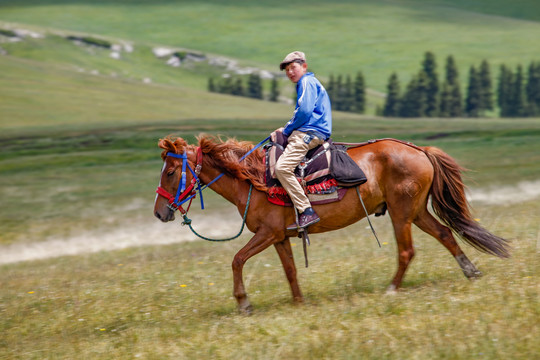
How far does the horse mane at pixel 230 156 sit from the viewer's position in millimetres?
9445

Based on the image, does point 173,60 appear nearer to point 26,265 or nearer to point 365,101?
point 365,101

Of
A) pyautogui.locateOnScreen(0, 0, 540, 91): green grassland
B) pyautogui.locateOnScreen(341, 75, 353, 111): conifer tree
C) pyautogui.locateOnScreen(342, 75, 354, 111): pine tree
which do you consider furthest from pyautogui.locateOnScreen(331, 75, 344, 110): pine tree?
pyautogui.locateOnScreen(0, 0, 540, 91): green grassland

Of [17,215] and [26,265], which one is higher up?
[26,265]

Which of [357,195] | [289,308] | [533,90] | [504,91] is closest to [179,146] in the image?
[357,195]

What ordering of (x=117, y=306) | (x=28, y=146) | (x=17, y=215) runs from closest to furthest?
(x=117, y=306)
(x=17, y=215)
(x=28, y=146)

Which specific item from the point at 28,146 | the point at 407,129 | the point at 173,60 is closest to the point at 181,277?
the point at 28,146

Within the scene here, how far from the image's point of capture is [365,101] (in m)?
120

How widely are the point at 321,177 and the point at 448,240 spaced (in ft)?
Result: 7.55

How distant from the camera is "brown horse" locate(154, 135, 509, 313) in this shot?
368 inches

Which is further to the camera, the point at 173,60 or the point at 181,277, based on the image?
the point at 173,60

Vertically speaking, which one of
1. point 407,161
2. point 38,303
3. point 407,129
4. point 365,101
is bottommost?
point 365,101

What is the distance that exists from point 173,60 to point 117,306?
15158 centimetres

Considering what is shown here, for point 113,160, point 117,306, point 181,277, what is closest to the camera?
point 117,306

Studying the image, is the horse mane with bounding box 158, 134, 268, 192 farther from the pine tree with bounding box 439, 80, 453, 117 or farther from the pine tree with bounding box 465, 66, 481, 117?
the pine tree with bounding box 465, 66, 481, 117
